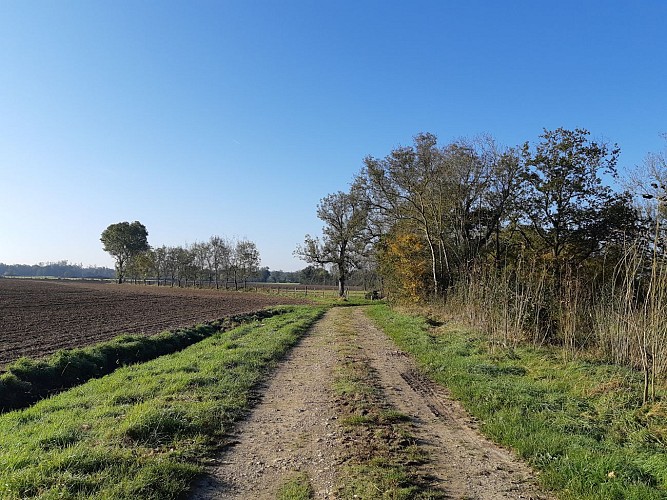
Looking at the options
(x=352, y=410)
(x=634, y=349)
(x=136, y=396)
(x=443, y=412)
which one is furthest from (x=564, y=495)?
(x=136, y=396)

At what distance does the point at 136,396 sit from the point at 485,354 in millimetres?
8801

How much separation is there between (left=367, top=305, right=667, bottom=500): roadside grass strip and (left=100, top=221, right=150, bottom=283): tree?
374 ft

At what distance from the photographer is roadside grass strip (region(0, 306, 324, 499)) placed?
4.55 meters

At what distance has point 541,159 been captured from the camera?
2634 centimetres

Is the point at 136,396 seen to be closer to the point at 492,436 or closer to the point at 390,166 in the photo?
the point at 492,436

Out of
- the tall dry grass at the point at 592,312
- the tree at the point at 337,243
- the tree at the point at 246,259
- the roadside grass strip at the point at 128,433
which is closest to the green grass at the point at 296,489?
the roadside grass strip at the point at 128,433

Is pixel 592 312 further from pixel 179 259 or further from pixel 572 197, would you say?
pixel 179 259

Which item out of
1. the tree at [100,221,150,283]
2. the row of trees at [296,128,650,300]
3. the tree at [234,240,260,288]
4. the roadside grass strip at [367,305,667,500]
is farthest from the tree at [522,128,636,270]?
the tree at [100,221,150,283]

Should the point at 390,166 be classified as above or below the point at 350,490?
above

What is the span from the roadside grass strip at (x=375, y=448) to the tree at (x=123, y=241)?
115 metres

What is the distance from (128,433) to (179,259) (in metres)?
101

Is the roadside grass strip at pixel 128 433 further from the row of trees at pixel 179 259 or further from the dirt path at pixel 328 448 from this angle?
the row of trees at pixel 179 259

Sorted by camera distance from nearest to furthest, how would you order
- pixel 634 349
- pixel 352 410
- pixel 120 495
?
pixel 120 495 → pixel 352 410 → pixel 634 349

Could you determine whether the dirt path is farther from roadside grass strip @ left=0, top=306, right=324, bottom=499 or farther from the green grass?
roadside grass strip @ left=0, top=306, right=324, bottom=499
